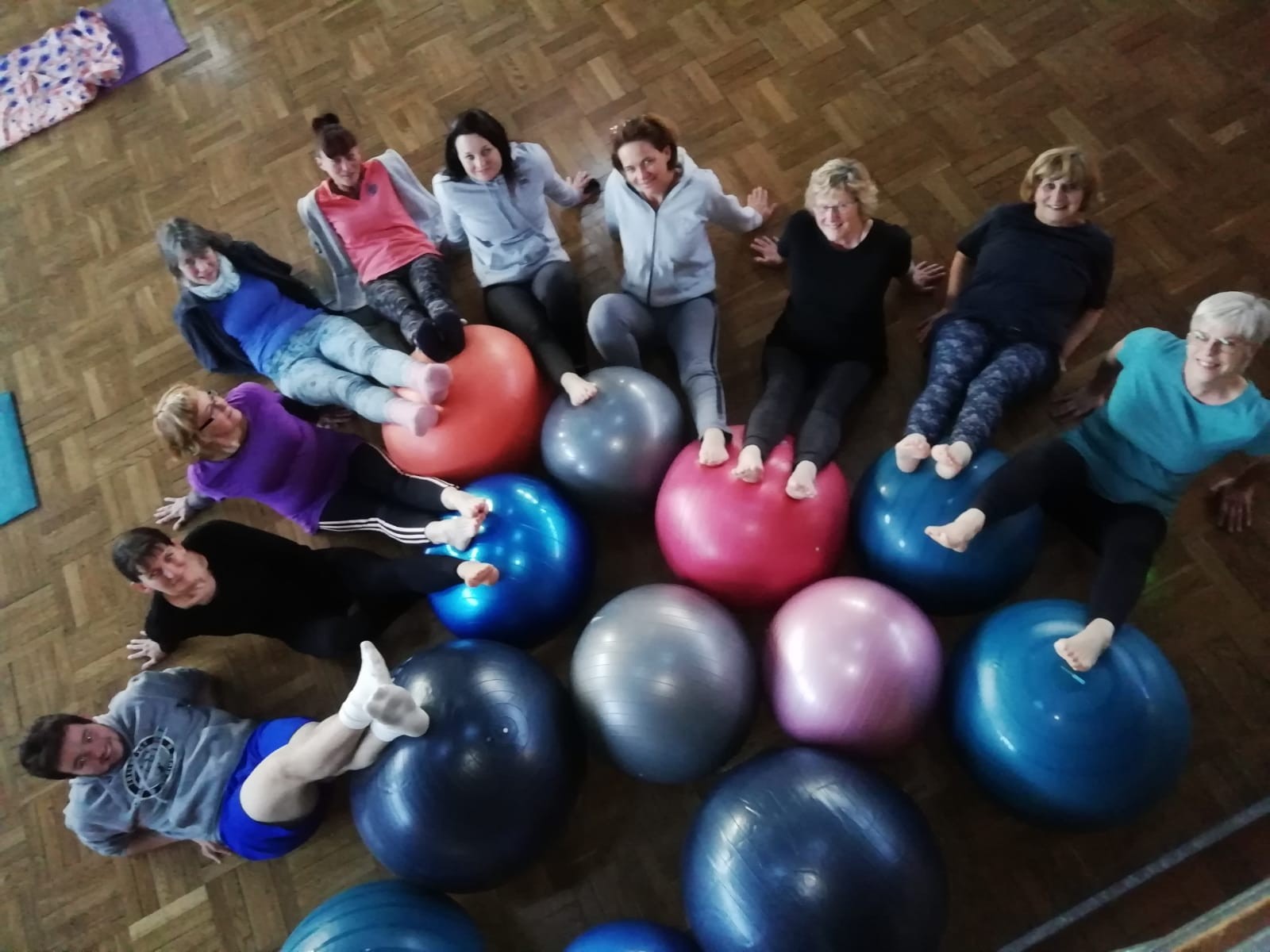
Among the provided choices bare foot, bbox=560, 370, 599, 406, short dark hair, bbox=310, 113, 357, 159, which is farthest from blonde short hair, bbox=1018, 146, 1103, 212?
short dark hair, bbox=310, 113, 357, 159

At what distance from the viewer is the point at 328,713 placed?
2.28 metres

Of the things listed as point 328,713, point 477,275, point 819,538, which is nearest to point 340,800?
point 328,713

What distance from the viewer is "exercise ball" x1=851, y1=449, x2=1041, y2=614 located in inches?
74.1

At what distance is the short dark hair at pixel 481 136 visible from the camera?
7.30 ft

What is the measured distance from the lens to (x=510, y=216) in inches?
97.6

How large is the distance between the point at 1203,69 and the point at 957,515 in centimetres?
200

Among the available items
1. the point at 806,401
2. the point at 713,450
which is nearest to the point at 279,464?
the point at 713,450

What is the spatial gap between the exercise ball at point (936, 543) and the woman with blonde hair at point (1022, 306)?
0.14 meters

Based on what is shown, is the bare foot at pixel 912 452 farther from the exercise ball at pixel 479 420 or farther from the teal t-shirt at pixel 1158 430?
the exercise ball at pixel 479 420

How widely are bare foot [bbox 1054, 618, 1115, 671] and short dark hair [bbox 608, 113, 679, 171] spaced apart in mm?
1445

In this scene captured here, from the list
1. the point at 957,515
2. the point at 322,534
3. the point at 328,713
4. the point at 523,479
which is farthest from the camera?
the point at 322,534

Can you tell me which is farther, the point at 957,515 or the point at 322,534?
the point at 322,534

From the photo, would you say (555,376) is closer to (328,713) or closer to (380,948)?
(328,713)

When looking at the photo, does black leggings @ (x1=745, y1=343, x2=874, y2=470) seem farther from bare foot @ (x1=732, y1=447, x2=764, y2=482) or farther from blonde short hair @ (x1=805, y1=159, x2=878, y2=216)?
blonde short hair @ (x1=805, y1=159, x2=878, y2=216)
